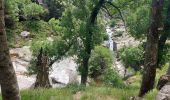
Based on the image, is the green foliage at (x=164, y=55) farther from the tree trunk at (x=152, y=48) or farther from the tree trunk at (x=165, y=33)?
the tree trunk at (x=152, y=48)

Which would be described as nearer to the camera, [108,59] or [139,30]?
[139,30]

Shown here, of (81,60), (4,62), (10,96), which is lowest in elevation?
(81,60)

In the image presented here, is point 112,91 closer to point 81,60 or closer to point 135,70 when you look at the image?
point 81,60

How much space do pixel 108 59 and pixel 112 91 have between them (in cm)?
4297

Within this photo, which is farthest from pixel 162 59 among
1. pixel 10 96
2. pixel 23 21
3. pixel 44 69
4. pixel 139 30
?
pixel 23 21

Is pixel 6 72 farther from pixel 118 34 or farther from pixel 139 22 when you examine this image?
pixel 118 34

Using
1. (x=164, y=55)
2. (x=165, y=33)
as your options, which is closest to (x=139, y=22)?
(x=165, y=33)

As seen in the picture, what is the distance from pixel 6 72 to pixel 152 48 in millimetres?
6908

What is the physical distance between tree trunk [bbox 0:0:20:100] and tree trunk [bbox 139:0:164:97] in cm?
658

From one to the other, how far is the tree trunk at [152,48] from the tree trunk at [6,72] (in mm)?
6579

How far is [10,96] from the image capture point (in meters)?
8.44

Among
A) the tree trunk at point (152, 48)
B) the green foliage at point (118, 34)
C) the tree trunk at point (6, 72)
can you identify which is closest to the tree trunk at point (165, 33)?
the tree trunk at point (152, 48)

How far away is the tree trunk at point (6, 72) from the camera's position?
7.99 meters

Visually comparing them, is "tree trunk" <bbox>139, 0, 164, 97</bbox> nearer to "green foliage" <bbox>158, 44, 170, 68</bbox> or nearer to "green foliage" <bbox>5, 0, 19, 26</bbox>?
"green foliage" <bbox>158, 44, 170, 68</bbox>
